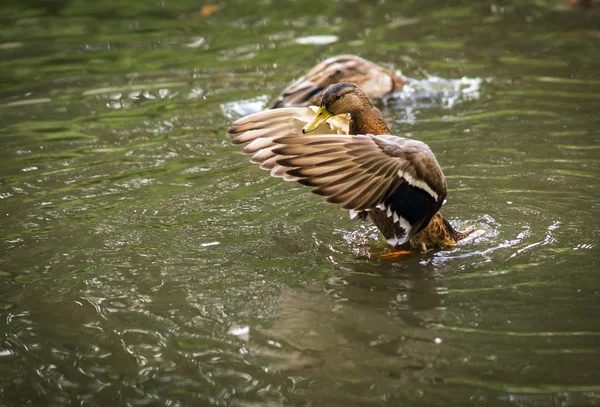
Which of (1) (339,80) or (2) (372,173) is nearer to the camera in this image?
(2) (372,173)

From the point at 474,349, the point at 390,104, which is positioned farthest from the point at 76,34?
the point at 474,349

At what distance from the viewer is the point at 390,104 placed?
332 inches

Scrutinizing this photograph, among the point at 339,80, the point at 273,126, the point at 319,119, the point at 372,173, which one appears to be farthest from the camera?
the point at 339,80

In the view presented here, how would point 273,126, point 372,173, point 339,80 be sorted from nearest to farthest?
point 372,173, point 273,126, point 339,80

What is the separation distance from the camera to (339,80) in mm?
8180

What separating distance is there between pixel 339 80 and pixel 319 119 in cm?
299

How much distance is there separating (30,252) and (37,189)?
1.25m

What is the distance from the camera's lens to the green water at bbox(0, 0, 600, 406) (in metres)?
3.88

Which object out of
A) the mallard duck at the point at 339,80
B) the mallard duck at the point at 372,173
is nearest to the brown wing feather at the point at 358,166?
the mallard duck at the point at 372,173

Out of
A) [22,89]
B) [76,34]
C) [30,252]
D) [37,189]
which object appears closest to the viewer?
[30,252]

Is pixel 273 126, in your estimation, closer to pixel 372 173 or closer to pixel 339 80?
pixel 372 173

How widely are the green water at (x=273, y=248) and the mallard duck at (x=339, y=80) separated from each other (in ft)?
1.49

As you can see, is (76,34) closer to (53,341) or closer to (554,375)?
(53,341)

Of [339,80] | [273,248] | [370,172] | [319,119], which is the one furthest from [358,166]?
[339,80]
